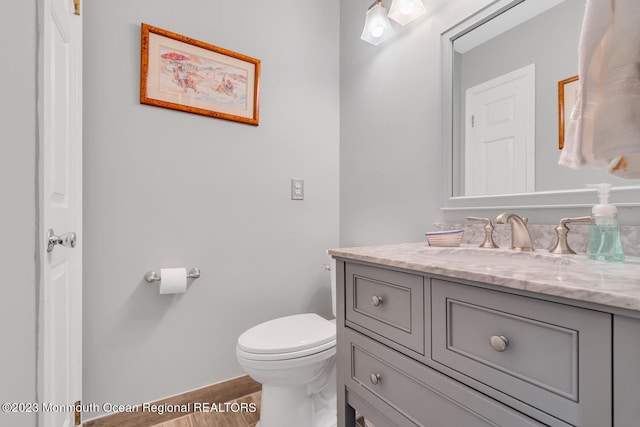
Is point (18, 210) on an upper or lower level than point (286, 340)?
upper

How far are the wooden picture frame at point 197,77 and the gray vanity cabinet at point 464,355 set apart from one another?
3.69 feet

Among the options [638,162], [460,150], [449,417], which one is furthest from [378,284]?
[460,150]

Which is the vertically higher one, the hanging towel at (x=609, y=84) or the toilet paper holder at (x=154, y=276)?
the hanging towel at (x=609, y=84)

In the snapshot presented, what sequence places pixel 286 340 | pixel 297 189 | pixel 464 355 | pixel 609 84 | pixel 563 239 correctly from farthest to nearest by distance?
1. pixel 297 189
2. pixel 286 340
3. pixel 563 239
4. pixel 464 355
5. pixel 609 84

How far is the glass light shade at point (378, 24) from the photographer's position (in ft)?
4.74

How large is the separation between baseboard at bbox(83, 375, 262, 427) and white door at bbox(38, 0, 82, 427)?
0.18 metres

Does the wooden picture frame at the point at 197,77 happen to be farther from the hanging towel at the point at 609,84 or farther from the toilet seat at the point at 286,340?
the hanging towel at the point at 609,84

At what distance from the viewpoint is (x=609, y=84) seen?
0.43 metres

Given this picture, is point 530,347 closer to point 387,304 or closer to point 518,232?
point 387,304

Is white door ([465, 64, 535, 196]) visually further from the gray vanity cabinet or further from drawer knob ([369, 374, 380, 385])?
drawer knob ([369, 374, 380, 385])

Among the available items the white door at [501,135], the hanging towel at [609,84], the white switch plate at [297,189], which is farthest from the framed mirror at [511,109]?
the white switch plate at [297,189]

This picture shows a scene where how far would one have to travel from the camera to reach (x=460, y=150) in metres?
1.18

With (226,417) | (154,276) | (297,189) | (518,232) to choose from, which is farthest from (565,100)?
(226,417)

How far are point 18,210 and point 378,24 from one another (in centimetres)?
160
